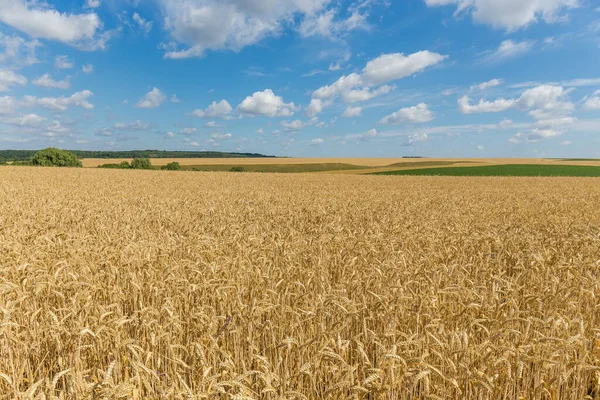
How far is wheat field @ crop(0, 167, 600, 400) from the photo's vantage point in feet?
8.01

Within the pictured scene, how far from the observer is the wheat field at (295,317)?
2.44m

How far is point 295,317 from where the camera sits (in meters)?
3.64

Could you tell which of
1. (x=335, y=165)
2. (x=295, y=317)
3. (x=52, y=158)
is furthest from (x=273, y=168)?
(x=295, y=317)

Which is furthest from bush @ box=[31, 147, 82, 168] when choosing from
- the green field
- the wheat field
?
the wheat field

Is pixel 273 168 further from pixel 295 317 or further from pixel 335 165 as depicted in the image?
pixel 295 317

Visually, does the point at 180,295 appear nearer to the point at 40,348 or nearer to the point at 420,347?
the point at 40,348

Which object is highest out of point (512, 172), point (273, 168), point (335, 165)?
point (335, 165)

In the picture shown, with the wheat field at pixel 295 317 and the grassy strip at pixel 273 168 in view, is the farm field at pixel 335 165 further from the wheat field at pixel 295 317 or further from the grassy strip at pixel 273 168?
the wheat field at pixel 295 317

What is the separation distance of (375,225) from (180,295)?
581 cm

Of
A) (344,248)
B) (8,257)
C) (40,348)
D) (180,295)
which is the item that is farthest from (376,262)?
(8,257)

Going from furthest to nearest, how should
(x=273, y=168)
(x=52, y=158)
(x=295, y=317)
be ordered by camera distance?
(x=273, y=168) → (x=52, y=158) → (x=295, y=317)

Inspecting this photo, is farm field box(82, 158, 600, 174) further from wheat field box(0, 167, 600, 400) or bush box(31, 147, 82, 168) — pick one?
wheat field box(0, 167, 600, 400)

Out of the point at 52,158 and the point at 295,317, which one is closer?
the point at 295,317

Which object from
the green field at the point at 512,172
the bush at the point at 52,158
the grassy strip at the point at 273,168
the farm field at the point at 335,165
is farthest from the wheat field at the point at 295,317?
the bush at the point at 52,158
